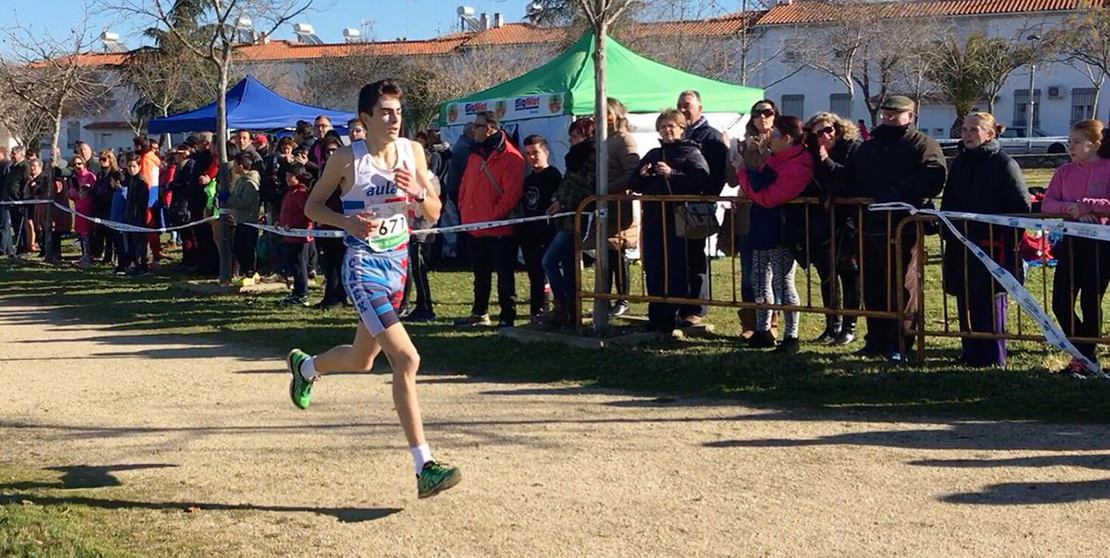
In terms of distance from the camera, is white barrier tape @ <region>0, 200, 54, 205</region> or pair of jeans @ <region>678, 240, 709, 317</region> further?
white barrier tape @ <region>0, 200, 54, 205</region>

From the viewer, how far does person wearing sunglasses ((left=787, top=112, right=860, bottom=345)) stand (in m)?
9.86

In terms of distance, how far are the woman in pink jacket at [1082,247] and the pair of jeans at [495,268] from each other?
4.68 m

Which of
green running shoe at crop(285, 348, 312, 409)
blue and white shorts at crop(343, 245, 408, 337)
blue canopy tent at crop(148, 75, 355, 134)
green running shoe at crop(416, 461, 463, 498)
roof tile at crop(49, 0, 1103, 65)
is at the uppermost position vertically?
roof tile at crop(49, 0, 1103, 65)

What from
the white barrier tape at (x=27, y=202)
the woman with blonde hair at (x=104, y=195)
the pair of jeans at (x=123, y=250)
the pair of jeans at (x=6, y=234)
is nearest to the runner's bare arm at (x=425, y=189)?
the pair of jeans at (x=123, y=250)

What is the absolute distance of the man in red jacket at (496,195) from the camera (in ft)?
38.9

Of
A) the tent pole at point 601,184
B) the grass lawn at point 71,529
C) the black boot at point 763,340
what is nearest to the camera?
the grass lawn at point 71,529

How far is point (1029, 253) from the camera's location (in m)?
10.4

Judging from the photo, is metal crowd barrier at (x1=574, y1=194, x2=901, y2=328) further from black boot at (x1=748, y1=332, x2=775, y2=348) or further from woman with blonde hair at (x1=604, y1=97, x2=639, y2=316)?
black boot at (x1=748, y1=332, x2=775, y2=348)

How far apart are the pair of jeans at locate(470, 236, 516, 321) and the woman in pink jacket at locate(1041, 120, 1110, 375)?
4.68m

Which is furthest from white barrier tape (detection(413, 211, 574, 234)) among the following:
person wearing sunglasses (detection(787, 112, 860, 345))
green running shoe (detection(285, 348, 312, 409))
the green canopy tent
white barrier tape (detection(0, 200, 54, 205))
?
white barrier tape (detection(0, 200, 54, 205))

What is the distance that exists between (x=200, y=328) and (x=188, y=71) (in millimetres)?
42986

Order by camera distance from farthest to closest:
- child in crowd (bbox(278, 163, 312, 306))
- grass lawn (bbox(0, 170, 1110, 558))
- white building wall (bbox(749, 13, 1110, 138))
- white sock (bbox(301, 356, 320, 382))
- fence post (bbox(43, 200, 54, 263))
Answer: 1. white building wall (bbox(749, 13, 1110, 138))
2. fence post (bbox(43, 200, 54, 263))
3. child in crowd (bbox(278, 163, 312, 306))
4. white sock (bbox(301, 356, 320, 382))
5. grass lawn (bbox(0, 170, 1110, 558))

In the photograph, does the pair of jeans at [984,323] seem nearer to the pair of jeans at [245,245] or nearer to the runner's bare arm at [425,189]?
the runner's bare arm at [425,189]

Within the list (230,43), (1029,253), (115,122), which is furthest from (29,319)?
(115,122)
